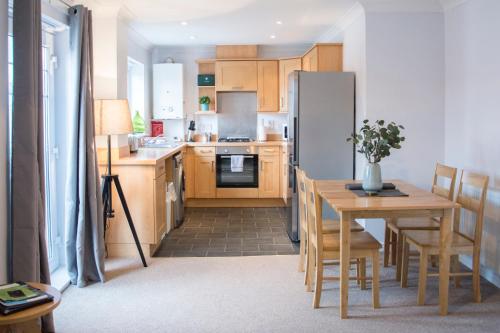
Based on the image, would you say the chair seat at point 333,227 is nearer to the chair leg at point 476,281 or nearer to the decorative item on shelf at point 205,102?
the chair leg at point 476,281

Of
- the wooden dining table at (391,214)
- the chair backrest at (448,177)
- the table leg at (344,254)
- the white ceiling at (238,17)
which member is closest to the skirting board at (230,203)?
the white ceiling at (238,17)

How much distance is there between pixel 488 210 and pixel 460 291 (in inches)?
29.1

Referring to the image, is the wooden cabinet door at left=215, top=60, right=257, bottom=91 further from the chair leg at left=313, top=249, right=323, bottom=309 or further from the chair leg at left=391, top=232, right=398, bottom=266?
the chair leg at left=313, top=249, right=323, bottom=309

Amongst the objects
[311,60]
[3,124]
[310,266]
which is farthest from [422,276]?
[311,60]

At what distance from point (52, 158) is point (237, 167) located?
3422 millimetres

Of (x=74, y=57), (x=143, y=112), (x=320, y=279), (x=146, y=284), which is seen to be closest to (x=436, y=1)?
(x=320, y=279)

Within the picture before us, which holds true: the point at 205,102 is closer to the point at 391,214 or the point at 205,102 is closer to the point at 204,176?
the point at 204,176

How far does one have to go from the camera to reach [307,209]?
138 inches

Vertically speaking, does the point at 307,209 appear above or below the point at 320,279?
above

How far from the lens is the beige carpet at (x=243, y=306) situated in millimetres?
2986

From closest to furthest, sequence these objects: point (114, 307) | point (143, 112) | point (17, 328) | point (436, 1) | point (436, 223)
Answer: point (17, 328) < point (114, 307) < point (436, 223) < point (436, 1) < point (143, 112)

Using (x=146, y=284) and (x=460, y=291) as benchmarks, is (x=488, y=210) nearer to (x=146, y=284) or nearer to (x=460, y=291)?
(x=460, y=291)

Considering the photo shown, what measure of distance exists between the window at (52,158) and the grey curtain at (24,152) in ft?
4.06

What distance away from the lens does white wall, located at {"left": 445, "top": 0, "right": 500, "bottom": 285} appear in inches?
149
